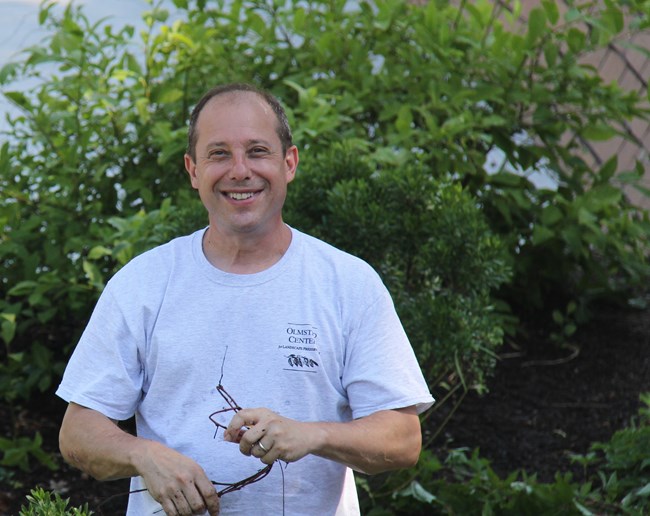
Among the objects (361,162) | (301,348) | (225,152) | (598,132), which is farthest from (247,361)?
(598,132)

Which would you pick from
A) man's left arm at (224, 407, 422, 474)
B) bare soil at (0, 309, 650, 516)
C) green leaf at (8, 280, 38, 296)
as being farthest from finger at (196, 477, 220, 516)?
green leaf at (8, 280, 38, 296)

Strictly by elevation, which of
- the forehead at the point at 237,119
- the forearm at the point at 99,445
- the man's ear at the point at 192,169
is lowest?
the forearm at the point at 99,445

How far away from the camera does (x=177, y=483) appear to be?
2.30 m

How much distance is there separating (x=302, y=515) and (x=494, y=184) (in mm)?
2907

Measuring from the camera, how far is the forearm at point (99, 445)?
7.88ft

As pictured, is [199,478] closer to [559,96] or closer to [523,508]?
[523,508]

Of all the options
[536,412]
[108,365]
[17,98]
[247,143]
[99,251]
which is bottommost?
[536,412]

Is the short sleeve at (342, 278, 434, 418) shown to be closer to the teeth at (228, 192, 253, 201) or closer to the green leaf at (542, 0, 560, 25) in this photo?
the teeth at (228, 192, 253, 201)

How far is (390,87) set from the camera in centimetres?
488

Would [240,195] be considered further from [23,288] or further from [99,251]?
[23,288]

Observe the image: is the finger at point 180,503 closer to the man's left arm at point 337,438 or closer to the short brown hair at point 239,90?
the man's left arm at point 337,438

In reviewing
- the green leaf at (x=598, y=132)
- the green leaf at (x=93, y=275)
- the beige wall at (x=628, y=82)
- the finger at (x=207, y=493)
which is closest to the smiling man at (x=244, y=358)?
the finger at (x=207, y=493)

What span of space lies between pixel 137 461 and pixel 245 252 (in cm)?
55

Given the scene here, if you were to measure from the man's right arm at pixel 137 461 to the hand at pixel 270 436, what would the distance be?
12 cm
